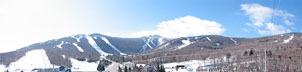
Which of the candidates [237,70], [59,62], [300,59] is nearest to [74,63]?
[59,62]

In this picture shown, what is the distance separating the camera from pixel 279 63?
342 feet

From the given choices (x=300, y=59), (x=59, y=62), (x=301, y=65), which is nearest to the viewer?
(x=301, y=65)

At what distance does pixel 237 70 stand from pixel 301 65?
20.2 meters

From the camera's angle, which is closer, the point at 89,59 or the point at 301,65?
the point at 301,65

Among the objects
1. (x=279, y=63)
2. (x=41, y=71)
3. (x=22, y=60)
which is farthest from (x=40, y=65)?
(x=279, y=63)

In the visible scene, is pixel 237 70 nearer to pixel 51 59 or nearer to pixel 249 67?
pixel 249 67

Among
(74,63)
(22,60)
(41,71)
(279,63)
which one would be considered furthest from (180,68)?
(22,60)

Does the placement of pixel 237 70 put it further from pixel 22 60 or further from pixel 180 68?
pixel 22 60

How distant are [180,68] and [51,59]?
88.2 meters

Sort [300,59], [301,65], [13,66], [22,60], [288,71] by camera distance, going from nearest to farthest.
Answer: [288,71], [301,65], [300,59], [13,66], [22,60]

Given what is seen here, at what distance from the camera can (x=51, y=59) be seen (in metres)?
180

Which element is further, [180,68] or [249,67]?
[180,68]

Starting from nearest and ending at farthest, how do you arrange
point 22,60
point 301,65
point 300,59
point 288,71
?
1. point 288,71
2. point 301,65
3. point 300,59
4. point 22,60

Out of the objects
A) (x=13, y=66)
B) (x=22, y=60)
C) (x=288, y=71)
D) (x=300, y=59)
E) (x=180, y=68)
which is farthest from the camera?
(x=22, y=60)
